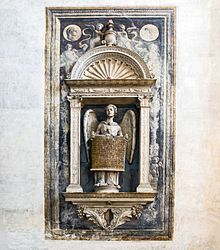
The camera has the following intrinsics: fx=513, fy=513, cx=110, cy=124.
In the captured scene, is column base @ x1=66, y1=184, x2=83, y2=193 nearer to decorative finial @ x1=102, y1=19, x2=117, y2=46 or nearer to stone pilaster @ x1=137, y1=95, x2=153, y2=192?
stone pilaster @ x1=137, y1=95, x2=153, y2=192

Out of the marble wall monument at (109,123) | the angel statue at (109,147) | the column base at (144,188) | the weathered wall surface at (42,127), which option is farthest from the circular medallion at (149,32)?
the column base at (144,188)

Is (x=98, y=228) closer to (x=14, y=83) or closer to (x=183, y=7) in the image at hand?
(x=14, y=83)

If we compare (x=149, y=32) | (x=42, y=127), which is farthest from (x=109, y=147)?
(x=149, y=32)

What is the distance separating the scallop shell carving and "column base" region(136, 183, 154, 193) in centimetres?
114

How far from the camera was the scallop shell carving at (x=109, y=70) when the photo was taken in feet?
17.9

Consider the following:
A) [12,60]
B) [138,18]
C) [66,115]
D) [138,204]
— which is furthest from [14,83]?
[138,204]

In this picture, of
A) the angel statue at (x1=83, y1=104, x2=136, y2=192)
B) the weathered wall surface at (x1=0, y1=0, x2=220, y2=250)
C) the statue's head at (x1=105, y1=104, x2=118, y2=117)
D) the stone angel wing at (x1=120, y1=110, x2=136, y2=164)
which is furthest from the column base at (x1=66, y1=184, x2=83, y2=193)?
the statue's head at (x1=105, y1=104, x2=118, y2=117)

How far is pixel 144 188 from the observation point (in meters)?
5.32

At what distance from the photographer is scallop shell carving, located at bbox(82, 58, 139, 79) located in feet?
17.9

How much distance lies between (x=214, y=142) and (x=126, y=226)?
1273 millimetres

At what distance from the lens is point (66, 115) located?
5.45 m

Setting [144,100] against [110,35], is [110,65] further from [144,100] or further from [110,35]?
[144,100]

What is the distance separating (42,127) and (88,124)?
0.49 meters

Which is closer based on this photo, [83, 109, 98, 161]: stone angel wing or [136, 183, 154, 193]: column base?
[136, 183, 154, 193]: column base
